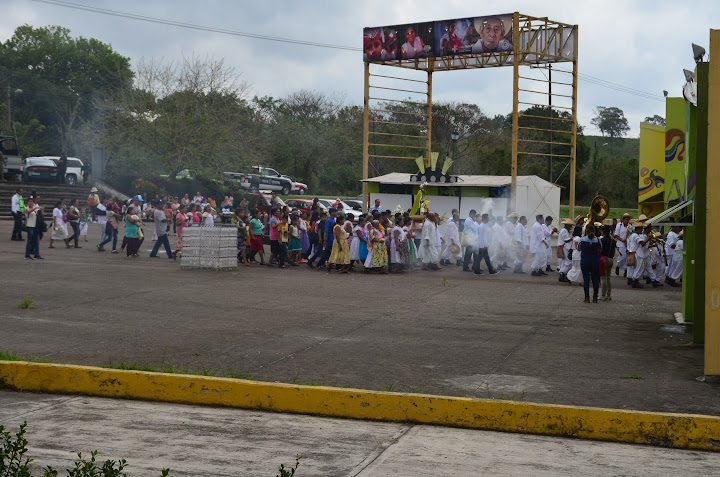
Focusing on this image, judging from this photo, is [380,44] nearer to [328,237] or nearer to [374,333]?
[328,237]

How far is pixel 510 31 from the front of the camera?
31469mm

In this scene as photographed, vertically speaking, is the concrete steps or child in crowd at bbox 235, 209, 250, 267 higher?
the concrete steps

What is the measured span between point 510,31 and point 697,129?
21.9 meters

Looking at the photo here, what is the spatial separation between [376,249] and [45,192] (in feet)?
89.0

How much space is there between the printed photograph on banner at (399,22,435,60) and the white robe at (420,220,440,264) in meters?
13.5

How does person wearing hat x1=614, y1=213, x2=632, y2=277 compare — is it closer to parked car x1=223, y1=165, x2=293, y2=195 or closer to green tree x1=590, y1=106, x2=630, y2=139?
parked car x1=223, y1=165, x2=293, y2=195

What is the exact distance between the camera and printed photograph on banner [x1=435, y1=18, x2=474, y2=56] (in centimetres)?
3250

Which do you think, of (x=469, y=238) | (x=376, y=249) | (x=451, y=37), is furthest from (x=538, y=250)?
(x=451, y=37)

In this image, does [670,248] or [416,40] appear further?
[416,40]

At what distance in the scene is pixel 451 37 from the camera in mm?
32875

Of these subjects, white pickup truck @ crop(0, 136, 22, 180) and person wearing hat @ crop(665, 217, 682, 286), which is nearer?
person wearing hat @ crop(665, 217, 682, 286)

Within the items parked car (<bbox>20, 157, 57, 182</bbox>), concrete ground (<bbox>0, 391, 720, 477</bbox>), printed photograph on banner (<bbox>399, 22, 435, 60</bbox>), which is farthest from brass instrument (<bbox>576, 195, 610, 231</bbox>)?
parked car (<bbox>20, 157, 57, 182</bbox>)

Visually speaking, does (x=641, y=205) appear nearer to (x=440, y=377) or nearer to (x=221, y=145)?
(x=440, y=377)

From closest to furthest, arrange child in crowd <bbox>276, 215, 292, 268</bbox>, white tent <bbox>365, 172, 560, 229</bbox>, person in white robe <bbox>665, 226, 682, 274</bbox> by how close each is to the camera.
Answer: person in white robe <bbox>665, 226, 682, 274</bbox> → child in crowd <bbox>276, 215, 292, 268</bbox> → white tent <bbox>365, 172, 560, 229</bbox>
